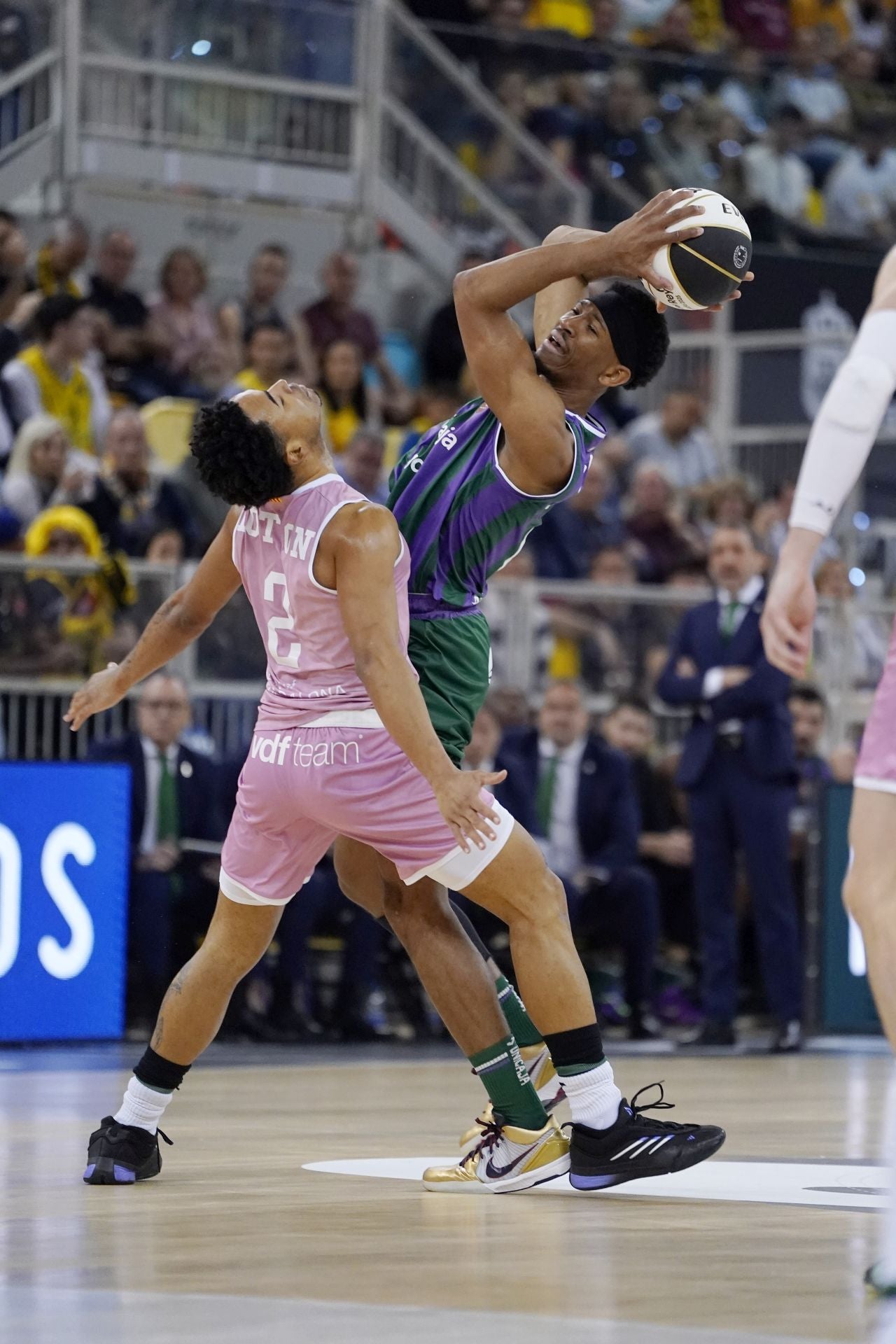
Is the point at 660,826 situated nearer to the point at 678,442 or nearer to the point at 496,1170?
the point at 678,442

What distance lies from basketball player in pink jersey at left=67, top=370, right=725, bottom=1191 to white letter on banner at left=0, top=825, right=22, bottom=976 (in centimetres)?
413

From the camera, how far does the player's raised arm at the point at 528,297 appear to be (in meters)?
4.98

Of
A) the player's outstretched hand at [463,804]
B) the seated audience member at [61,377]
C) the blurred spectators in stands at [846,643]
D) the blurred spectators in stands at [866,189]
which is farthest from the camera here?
the blurred spectators in stands at [866,189]

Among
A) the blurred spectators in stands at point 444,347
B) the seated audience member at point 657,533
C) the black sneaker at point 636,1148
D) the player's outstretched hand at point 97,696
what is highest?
the player's outstretched hand at point 97,696

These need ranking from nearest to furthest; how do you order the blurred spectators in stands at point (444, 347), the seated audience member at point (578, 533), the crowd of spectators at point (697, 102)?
the seated audience member at point (578, 533)
the blurred spectators in stands at point (444, 347)
the crowd of spectators at point (697, 102)

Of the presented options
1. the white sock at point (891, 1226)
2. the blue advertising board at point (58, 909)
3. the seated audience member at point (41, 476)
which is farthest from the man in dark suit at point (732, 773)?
the white sock at point (891, 1226)

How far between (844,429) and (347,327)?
11.2 metres

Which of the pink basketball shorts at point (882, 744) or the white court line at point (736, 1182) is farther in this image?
the white court line at point (736, 1182)

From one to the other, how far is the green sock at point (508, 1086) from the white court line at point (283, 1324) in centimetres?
173

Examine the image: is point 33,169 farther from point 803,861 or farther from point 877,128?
point 877,128

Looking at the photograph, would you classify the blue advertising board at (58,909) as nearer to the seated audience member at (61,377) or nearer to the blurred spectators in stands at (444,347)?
the seated audience member at (61,377)

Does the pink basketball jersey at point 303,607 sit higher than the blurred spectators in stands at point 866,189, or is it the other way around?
the blurred spectators in stands at point 866,189

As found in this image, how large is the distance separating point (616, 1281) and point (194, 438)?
228cm

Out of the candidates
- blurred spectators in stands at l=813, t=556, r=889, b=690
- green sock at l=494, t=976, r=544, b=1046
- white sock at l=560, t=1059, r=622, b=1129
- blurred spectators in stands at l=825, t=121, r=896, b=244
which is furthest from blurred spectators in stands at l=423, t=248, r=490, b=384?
white sock at l=560, t=1059, r=622, b=1129
